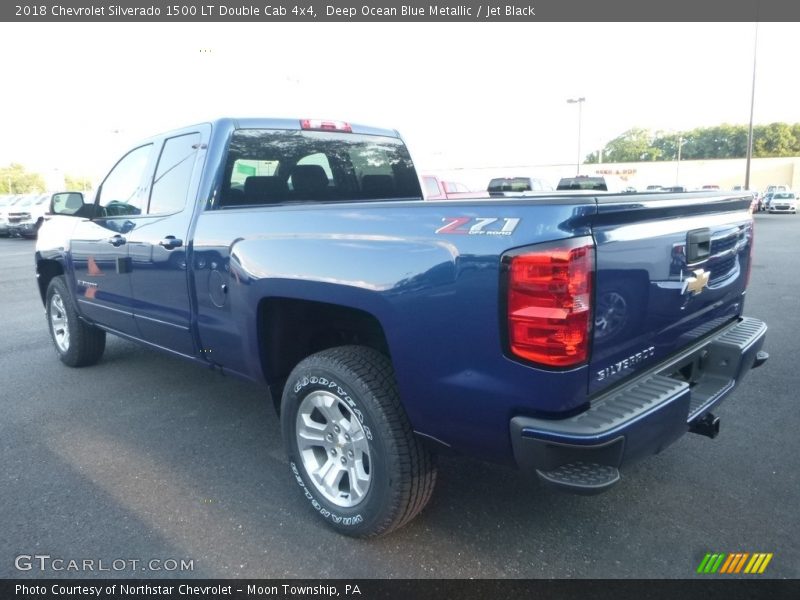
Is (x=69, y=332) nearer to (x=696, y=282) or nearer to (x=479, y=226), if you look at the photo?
(x=479, y=226)

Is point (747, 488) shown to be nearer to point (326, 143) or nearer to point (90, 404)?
point (326, 143)

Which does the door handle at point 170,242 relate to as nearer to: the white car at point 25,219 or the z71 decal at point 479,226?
the z71 decal at point 479,226

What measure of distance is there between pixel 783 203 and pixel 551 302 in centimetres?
4036

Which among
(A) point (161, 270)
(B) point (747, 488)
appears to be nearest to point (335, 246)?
(A) point (161, 270)

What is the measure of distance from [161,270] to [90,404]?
1.51 meters

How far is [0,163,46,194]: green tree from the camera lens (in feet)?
358

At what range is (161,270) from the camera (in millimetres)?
3652

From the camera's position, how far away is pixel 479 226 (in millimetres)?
2055

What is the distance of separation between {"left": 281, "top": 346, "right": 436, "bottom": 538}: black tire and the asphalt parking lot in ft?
0.53

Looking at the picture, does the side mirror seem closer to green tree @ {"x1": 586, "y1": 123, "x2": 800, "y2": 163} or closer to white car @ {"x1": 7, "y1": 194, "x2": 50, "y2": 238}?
white car @ {"x1": 7, "y1": 194, "x2": 50, "y2": 238}

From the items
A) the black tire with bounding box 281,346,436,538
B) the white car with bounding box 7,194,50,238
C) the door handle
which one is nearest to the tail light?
the black tire with bounding box 281,346,436,538

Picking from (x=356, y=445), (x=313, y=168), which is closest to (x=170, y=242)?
(x=313, y=168)

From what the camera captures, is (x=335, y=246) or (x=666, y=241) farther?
(x=335, y=246)
